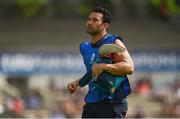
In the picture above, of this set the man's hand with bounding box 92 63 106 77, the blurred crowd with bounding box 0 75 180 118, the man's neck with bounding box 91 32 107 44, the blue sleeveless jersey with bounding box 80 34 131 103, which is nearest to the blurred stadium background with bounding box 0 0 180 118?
the blurred crowd with bounding box 0 75 180 118

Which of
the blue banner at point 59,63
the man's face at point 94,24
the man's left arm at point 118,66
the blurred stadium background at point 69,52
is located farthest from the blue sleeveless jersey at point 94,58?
the blue banner at point 59,63

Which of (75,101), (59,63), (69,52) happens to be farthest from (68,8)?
(75,101)

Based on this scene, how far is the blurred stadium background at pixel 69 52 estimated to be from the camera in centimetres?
2013

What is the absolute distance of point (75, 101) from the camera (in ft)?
61.4

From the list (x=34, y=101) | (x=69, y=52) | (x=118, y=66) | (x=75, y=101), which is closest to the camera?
(x=118, y=66)

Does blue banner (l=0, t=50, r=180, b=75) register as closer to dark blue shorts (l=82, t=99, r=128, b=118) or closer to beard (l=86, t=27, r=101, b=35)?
dark blue shorts (l=82, t=99, r=128, b=118)

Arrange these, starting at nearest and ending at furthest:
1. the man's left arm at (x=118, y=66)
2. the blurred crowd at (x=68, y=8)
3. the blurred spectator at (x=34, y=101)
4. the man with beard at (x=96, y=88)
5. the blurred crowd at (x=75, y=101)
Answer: the man's left arm at (x=118, y=66) → the man with beard at (x=96, y=88) → the blurred crowd at (x=75, y=101) → the blurred spectator at (x=34, y=101) → the blurred crowd at (x=68, y=8)

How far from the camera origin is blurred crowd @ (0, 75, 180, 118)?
58.4 ft

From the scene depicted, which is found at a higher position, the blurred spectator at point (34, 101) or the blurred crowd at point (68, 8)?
the blurred crowd at point (68, 8)

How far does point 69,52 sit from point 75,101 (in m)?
5.21

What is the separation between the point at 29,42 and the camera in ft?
82.3

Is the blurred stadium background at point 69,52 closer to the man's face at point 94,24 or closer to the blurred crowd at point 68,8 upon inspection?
the blurred crowd at point 68,8

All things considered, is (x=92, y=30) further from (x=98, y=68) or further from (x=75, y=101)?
(x=75, y=101)

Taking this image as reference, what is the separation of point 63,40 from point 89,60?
60.9ft
